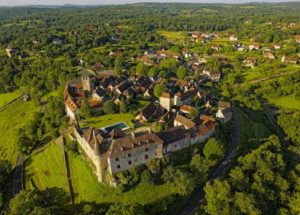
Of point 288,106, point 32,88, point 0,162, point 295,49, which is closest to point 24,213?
point 0,162

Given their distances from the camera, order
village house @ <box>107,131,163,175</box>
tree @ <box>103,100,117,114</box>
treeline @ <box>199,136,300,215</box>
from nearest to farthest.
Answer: treeline @ <box>199,136,300,215</box> < village house @ <box>107,131,163,175</box> < tree @ <box>103,100,117,114</box>

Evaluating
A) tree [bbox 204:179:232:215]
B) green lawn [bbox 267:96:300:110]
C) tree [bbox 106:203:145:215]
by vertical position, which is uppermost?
tree [bbox 106:203:145:215]

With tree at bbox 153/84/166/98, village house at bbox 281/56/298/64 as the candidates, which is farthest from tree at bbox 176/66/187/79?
village house at bbox 281/56/298/64

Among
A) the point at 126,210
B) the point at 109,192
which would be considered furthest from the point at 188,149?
the point at 126,210

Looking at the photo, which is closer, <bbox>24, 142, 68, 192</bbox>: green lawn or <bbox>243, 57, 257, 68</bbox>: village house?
<bbox>24, 142, 68, 192</bbox>: green lawn

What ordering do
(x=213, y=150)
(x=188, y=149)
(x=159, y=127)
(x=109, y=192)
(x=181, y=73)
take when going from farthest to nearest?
(x=181, y=73) → (x=159, y=127) → (x=188, y=149) → (x=213, y=150) → (x=109, y=192)

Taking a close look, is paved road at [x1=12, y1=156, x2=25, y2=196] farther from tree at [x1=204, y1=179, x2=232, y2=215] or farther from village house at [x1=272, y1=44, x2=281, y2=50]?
village house at [x1=272, y1=44, x2=281, y2=50]

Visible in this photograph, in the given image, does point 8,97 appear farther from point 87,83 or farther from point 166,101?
point 166,101
